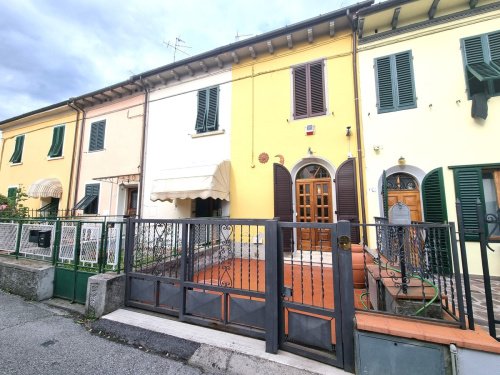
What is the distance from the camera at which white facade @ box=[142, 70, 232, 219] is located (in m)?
9.95

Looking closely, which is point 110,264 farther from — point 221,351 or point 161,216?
point 161,216

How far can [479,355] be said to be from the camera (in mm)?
2539

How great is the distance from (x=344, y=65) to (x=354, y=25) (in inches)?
49.5

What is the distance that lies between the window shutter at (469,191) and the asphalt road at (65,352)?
7588mm

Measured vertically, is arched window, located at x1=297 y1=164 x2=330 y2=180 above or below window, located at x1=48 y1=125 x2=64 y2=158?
below

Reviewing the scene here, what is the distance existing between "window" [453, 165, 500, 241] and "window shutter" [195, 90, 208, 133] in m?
8.94

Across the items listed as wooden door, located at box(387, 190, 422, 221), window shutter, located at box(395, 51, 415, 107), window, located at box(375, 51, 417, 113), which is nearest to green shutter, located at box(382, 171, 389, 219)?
wooden door, located at box(387, 190, 422, 221)

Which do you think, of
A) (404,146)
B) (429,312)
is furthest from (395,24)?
(429,312)

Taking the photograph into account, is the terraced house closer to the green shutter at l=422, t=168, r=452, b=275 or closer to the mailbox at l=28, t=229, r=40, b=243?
the mailbox at l=28, t=229, r=40, b=243

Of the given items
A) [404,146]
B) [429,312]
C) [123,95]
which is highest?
[123,95]

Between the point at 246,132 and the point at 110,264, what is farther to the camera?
the point at 246,132

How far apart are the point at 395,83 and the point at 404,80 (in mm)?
258

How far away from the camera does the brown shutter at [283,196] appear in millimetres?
8243

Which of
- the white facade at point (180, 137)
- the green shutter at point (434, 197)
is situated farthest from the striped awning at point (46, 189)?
the green shutter at point (434, 197)
